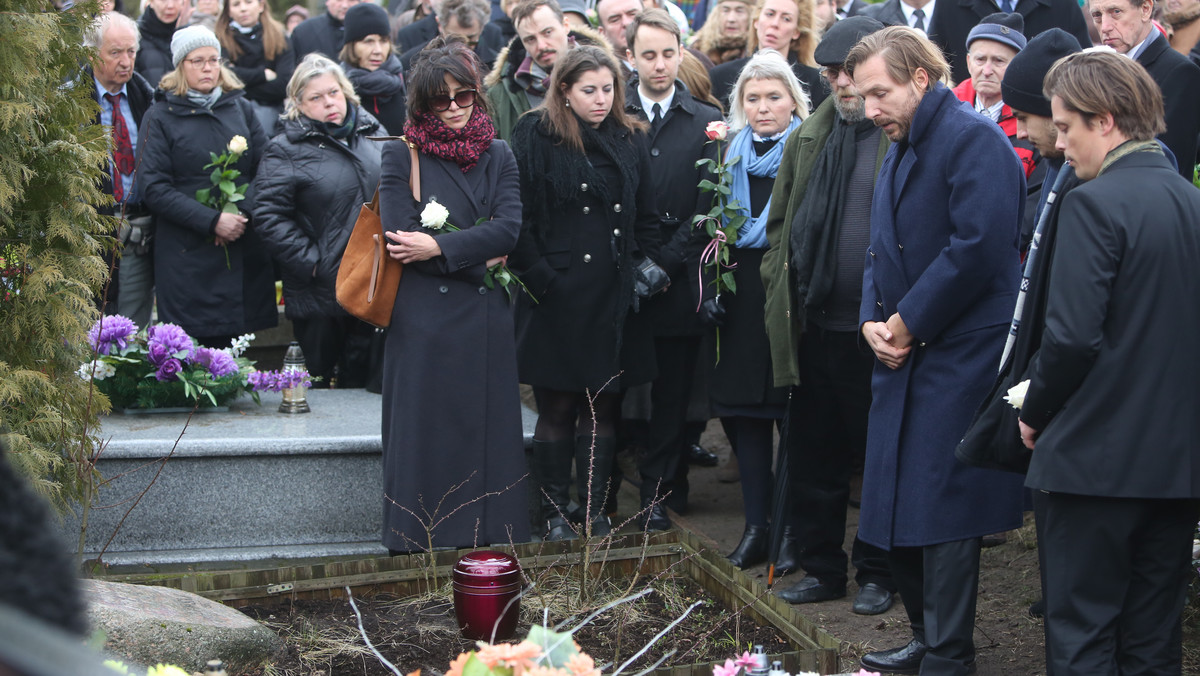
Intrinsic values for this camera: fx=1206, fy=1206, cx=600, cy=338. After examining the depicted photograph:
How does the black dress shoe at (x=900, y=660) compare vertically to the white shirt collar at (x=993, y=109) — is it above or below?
below

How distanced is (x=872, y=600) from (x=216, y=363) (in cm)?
363

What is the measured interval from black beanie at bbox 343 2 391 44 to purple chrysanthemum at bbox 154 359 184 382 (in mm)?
2645

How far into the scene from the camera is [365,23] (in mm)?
7801

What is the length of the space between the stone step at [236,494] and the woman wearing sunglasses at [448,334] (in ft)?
2.15

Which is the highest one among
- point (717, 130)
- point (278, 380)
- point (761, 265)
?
point (717, 130)

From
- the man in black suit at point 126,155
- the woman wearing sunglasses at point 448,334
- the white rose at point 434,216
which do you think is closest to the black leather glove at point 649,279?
the woman wearing sunglasses at point 448,334

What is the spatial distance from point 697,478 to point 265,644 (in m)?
3.86

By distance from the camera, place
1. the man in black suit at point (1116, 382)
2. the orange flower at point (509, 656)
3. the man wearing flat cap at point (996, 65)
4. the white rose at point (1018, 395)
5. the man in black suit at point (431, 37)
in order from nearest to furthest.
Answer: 1. the orange flower at point (509, 656)
2. the man in black suit at point (1116, 382)
3. the white rose at point (1018, 395)
4. the man wearing flat cap at point (996, 65)
5. the man in black suit at point (431, 37)

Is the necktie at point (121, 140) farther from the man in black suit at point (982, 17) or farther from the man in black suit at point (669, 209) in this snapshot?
the man in black suit at point (982, 17)

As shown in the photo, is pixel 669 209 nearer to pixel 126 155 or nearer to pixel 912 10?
pixel 912 10

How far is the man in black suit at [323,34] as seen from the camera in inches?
371

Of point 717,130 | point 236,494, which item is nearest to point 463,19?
point 717,130

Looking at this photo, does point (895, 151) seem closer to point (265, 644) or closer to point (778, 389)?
point (778, 389)

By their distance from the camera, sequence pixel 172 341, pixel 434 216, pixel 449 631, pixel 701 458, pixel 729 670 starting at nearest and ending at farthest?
pixel 729 670
pixel 449 631
pixel 434 216
pixel 172 341
pixel 701 458
